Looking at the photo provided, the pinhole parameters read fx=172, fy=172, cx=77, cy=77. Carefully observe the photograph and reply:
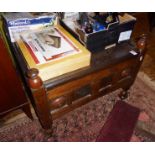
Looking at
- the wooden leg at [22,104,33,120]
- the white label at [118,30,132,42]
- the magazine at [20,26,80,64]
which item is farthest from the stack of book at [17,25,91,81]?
the wooden leg at [22,104,33,120]

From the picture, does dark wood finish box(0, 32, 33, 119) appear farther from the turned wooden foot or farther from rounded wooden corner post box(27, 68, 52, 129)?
the turned wooden foot

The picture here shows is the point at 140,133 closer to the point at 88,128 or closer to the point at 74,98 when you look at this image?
the point at 88,128

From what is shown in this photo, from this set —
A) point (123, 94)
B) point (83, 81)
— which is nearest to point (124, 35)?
point (83, 81)

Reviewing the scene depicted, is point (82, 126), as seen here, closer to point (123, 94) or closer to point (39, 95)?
point (123, 94)

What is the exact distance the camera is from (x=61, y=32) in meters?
1.00

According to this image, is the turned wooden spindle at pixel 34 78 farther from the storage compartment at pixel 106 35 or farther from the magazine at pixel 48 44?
the storage compartment at pixel 106 35

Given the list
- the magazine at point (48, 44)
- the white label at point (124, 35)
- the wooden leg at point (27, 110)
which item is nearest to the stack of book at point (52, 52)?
the magazine at point (48, 44)

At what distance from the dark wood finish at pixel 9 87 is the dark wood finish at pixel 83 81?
64mm

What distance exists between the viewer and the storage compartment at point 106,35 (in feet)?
3.00

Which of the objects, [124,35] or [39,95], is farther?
[124,35]

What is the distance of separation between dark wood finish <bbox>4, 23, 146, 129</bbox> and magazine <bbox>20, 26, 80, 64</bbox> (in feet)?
0.26

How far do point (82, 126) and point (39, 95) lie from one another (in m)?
0.56

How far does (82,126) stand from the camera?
126cm
